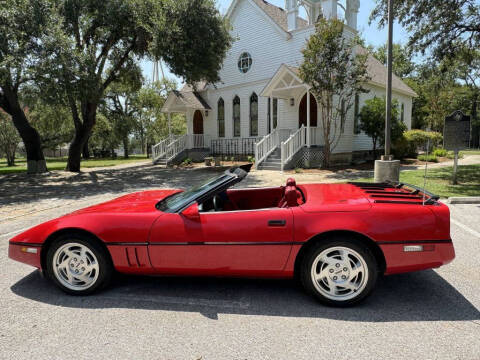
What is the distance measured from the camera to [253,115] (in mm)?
21094

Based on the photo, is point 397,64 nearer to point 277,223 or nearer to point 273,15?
point 273,15

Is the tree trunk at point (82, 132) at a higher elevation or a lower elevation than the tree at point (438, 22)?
lower

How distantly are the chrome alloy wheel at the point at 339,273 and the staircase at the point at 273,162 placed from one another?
12823 mm

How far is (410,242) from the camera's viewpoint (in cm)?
299

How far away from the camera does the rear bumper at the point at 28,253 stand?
132 inches

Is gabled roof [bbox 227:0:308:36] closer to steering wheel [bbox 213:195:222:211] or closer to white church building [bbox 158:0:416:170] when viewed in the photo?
white church building [bbox 158:0:416:170]

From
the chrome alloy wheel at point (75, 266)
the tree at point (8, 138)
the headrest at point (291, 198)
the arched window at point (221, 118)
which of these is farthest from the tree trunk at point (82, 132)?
the tree at point (8, 138)

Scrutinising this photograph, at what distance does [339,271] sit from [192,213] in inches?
58.7

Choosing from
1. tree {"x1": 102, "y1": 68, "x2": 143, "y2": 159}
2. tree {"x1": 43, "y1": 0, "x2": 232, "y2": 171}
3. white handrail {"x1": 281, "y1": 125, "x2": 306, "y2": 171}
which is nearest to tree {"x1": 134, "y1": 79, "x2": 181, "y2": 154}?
tree {"x1": 102, "y1": 68, "x2": 143, "y2": 159}

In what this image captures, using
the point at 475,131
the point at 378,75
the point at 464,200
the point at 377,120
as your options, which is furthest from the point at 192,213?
the point at 475,131

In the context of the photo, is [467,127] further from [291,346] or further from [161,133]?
[161,133]

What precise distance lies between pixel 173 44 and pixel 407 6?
9507 millimetres

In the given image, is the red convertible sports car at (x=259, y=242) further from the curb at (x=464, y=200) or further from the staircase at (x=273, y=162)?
the staircase at (x=273, y=162)

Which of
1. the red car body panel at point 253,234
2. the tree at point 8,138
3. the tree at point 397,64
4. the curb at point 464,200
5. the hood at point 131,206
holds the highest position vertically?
the tree at point 397,64
